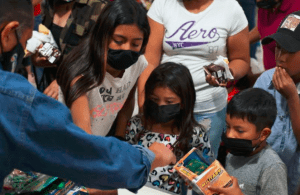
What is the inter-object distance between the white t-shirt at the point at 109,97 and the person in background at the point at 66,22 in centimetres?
53

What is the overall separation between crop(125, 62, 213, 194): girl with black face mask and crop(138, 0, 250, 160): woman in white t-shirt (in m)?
0.14

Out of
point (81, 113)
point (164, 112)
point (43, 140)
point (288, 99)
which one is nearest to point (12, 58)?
point (43, 140)

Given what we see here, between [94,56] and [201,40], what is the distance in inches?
32.3

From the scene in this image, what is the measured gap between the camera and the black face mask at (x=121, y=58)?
233 centimetres

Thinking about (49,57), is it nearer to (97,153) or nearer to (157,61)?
(157,61)

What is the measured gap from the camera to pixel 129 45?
2.37m

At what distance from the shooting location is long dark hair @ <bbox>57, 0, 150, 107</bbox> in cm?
220

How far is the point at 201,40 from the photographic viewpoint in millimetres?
2797

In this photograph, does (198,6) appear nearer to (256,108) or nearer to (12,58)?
(256,108)

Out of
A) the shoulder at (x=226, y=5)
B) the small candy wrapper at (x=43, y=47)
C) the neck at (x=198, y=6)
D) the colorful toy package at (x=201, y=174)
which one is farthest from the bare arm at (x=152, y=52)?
the colorful toy package at (x=201, y=174)

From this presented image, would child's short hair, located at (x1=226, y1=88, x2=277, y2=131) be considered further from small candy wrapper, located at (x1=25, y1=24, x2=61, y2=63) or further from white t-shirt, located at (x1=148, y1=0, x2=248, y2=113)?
small candy wrapper, located at (x1=25, y1=24, x2=61, y2=63)

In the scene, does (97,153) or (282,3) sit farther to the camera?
(282,3)

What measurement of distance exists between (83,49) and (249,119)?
1.01 metres

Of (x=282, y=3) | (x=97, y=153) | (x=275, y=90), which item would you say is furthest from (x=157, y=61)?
(x=97, y=153)
